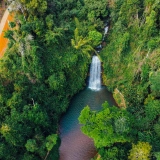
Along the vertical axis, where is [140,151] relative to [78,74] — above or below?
below

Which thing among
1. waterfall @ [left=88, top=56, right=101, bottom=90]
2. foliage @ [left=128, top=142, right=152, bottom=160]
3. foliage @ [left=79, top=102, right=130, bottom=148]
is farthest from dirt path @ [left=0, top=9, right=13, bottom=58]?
foliage @ [left=128, top=142, right=152, bottom=160]

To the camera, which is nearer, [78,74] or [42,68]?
[42,68]

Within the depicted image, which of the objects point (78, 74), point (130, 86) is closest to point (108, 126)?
point (130, 86)

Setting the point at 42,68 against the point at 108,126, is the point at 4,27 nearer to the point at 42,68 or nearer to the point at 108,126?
the point at 42,68

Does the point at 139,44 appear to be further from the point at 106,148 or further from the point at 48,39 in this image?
the point at 106,148

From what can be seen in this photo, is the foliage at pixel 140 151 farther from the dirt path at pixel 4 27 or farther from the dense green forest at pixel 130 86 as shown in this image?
the dirt path at pixel 4 27

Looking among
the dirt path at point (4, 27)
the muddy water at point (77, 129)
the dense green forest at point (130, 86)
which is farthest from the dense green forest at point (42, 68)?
the dense green forest at point (130, 86)
